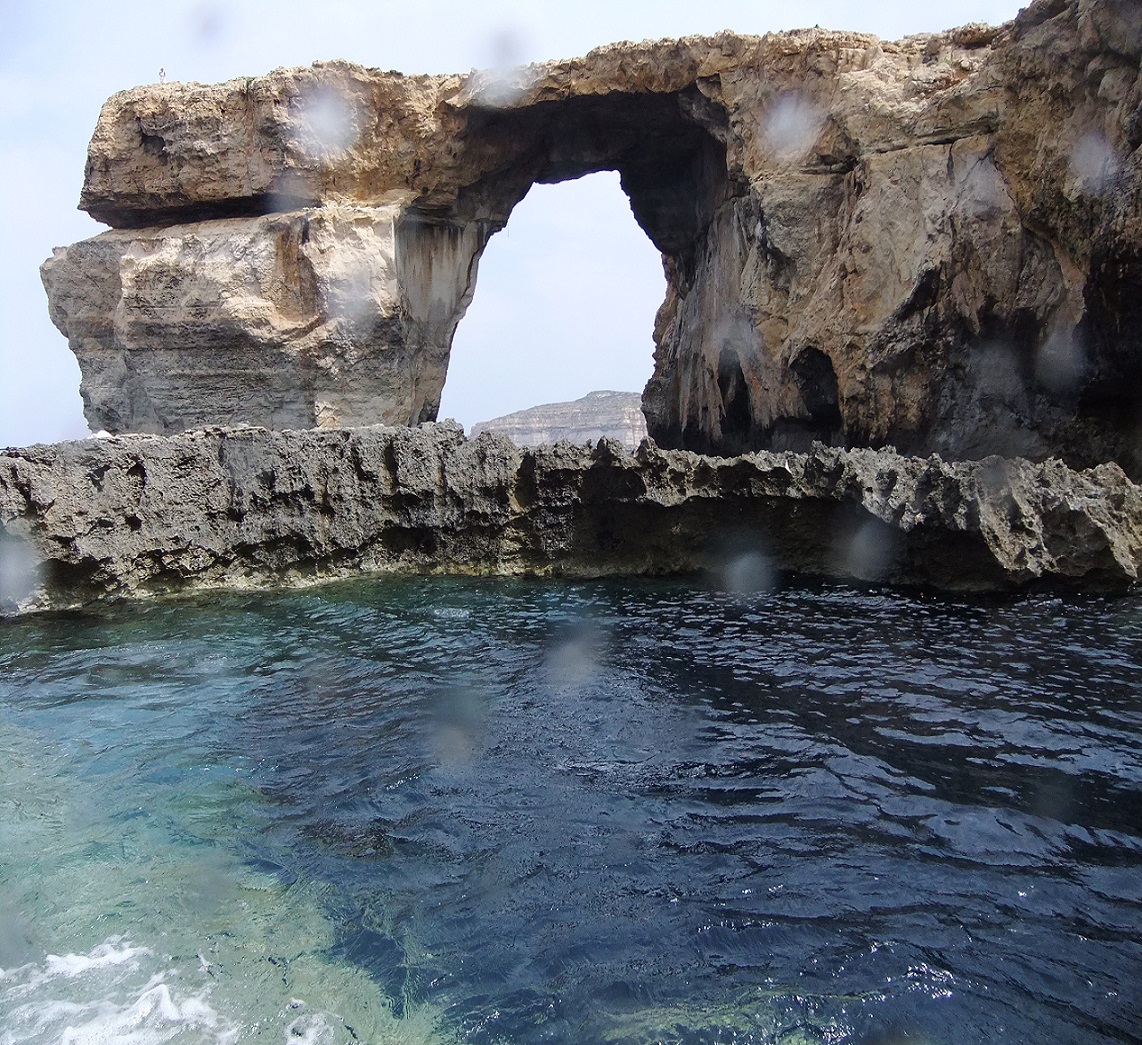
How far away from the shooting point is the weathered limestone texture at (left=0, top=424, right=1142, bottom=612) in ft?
33.4

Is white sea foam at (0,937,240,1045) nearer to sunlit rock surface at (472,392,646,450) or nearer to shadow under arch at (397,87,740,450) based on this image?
shadow under arch at (397,87,740,450)

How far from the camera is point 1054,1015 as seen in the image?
3.29m

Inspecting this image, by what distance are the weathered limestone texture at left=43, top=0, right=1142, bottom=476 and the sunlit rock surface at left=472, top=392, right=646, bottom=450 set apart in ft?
119

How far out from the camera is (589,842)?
477cm

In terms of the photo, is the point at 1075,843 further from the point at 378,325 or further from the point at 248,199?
the point at 248,199

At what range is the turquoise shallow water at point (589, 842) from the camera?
3.46 meters

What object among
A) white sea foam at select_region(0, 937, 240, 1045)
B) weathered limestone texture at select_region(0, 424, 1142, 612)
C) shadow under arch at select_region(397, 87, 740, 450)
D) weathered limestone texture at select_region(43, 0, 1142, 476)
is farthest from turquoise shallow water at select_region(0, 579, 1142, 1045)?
shadow under arch at select_region(397, 87, 740, 450)

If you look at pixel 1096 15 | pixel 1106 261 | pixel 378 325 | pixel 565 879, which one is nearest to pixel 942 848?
pixel 565 879

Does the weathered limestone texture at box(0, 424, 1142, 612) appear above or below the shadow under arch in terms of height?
below

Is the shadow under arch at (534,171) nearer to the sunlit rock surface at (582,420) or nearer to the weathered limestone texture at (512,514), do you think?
the weathered limestone texture at (512,514)

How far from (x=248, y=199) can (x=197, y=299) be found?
8.65 feet

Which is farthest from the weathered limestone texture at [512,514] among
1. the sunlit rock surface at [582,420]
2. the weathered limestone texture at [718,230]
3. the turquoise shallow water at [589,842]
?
the sunlit rock surface at [582,420]

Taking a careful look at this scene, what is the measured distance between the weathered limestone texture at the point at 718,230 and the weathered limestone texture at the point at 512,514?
3.78 meters

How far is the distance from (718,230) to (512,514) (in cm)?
1192
